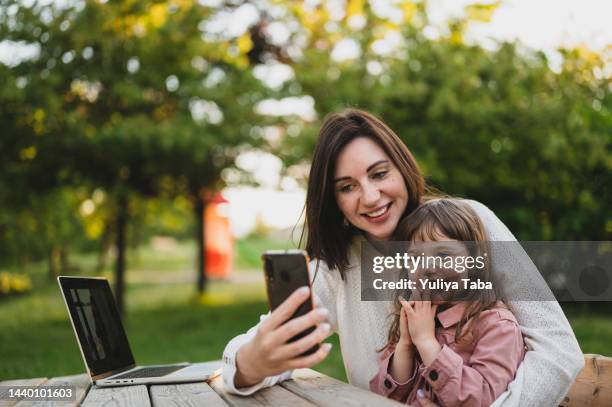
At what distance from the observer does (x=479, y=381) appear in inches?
84.4

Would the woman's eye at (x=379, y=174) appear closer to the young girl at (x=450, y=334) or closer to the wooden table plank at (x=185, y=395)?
the young girl at (x=450, y=334)

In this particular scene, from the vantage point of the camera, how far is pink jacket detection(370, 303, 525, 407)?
6.96ft

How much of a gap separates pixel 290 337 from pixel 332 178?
98cm

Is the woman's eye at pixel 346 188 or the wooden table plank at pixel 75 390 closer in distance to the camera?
the wooden table plank at pixel 75 390

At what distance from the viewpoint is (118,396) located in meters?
2.26

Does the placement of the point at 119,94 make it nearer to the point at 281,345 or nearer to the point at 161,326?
the point at 161,326

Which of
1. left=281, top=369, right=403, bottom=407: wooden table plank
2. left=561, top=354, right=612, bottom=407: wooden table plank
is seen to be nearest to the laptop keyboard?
left=281, top=369, right=403, bottom=407: wooden table plank

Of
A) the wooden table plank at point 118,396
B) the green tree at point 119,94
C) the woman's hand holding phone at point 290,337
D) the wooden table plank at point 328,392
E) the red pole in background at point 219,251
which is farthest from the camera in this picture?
the red pole in background at point 219,251

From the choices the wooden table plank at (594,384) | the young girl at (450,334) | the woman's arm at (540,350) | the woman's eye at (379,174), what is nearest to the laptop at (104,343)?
the young girl at (450,334)

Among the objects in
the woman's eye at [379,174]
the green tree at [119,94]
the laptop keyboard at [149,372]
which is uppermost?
the green tree at [119,94]

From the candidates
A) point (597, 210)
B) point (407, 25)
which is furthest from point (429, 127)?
point (597, 210)

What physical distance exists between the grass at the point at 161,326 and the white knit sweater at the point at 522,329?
73 centimetres

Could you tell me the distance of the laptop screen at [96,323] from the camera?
98.8 inches

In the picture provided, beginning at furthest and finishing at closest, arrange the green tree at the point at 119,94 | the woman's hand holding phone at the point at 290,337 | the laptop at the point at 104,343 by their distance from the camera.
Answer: the green tree at the point at 119,94 → the laptop at the point at 104,343 → the woman's hand holding phone at the point at 290,337
